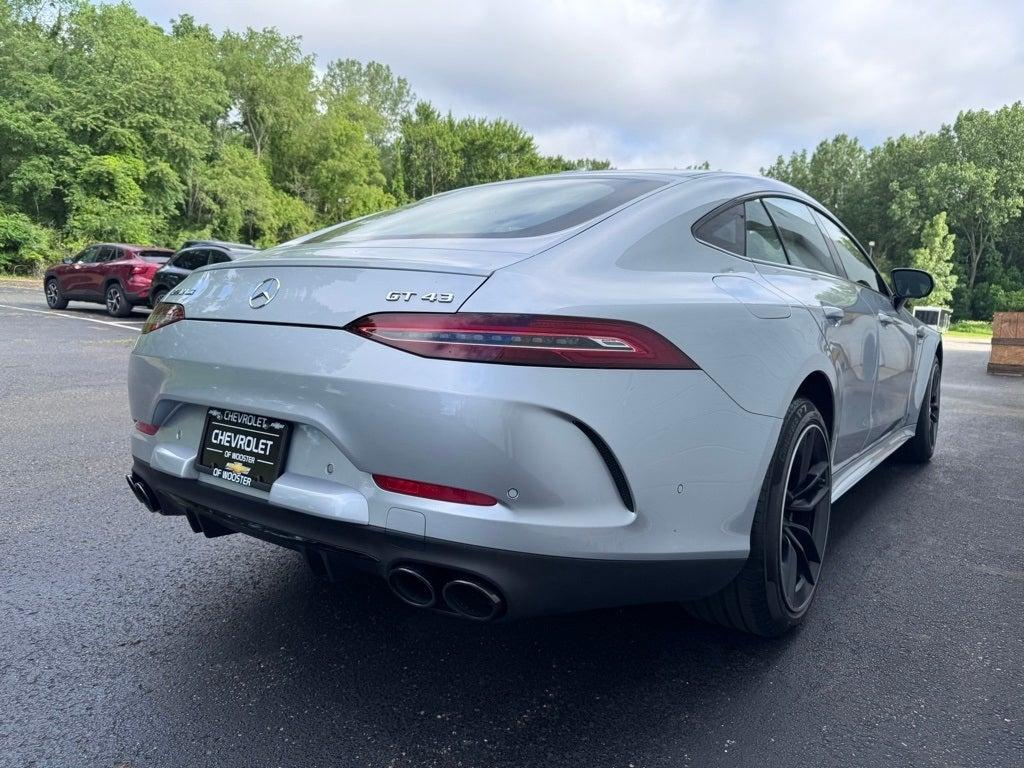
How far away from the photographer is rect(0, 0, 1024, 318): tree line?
29.2 meters

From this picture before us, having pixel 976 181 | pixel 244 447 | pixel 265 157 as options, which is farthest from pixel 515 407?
pixel 976 181

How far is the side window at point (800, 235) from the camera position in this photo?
9.54 feet

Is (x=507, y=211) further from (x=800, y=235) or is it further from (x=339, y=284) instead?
(x=800, y=235)

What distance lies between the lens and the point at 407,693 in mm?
2074

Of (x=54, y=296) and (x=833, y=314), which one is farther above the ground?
(x=833, y=314)

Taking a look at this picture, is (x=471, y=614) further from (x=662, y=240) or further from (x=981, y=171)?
(x=981, y=171)

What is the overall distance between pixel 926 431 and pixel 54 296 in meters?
17.8

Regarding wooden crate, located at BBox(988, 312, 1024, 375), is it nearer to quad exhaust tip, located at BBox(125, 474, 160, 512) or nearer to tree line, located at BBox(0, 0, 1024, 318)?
quad exhaust tip, located at BBox(125, 474, 160, 512)

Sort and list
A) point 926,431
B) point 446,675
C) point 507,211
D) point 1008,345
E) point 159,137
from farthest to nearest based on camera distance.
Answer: point 159,137
point 1008,345
point 926,431
point 507,211
point 446,675

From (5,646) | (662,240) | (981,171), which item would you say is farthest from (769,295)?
(981,171)

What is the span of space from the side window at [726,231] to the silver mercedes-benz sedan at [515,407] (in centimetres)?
1

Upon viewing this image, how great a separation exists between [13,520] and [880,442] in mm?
4176

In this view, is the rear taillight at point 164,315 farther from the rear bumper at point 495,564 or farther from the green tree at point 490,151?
the green tree at point 490,151

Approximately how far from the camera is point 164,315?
2373mm
